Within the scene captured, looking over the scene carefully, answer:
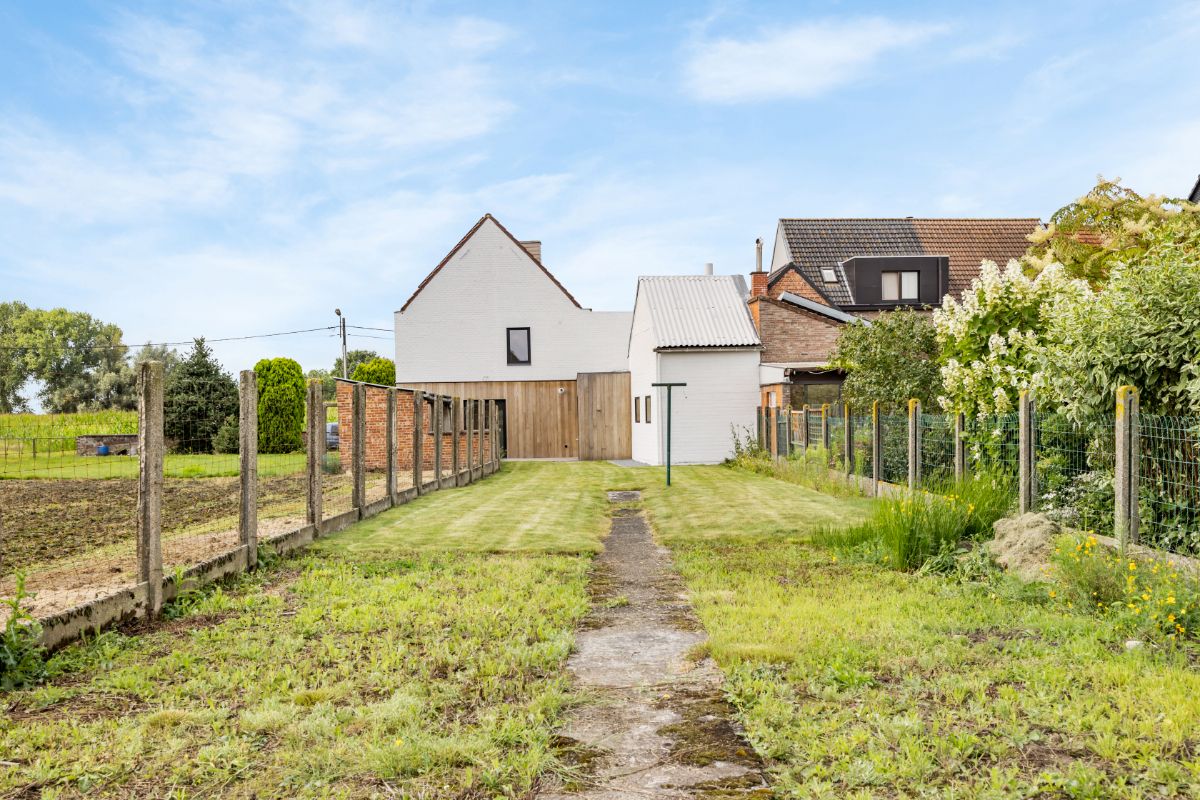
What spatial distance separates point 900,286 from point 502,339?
15506mm

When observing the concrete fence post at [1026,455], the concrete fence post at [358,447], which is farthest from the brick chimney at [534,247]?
the concrete fence post at [1026,455]

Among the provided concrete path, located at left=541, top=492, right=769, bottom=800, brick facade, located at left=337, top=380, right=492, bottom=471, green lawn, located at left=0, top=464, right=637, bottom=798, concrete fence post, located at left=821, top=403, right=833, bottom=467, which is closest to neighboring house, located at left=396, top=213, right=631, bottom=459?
brick facade, located at left=337, top=380, right=492, bottom=471

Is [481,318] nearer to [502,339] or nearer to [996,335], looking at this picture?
[502,339]

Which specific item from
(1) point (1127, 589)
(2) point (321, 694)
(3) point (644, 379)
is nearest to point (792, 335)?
(3) point (644, 379)

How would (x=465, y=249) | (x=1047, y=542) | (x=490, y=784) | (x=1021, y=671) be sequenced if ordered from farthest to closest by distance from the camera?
(x=465, y=249), (x=1047, y=542), (x=1021, y=671), (x=490, y=784)

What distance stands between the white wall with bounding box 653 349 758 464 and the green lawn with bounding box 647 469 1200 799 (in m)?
16.5

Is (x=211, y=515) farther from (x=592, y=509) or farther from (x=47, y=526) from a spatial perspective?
(x=592, y=509)

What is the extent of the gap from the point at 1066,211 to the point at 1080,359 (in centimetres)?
1623

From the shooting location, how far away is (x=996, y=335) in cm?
1158

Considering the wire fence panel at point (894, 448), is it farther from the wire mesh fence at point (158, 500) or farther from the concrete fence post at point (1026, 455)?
the wire mesh fence at point (158, 500)

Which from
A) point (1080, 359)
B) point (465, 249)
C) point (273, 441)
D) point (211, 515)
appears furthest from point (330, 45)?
point (465, 249)

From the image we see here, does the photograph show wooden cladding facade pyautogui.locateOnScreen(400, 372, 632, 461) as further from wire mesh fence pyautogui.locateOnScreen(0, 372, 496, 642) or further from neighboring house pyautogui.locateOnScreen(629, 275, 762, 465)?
wire mesh fence pyautogui.locateOnScreen(0, 372, 496, 642)

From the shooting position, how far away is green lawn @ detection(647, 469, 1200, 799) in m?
3.28

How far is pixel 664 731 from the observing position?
3846 mm
